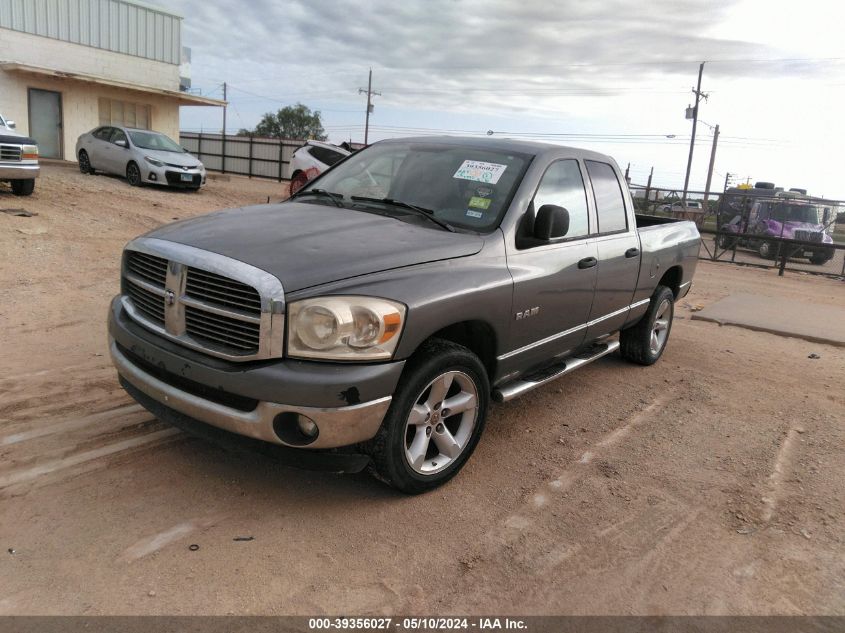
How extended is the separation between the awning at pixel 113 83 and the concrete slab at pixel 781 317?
2015 cm

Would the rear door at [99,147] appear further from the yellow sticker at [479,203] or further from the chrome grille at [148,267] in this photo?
the yellow sticker at [479,203]

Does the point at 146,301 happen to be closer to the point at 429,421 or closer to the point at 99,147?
the point at 429,421

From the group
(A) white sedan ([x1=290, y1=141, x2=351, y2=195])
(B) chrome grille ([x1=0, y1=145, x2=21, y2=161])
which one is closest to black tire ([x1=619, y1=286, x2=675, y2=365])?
(B) chrome grille ([x1=0, y1=145, x2=21, y2=161])

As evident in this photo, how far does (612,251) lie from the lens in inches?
187

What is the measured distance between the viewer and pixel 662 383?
18.9 feet

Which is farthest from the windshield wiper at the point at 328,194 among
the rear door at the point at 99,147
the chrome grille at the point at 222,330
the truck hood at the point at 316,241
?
the rear door at the point at 99,147

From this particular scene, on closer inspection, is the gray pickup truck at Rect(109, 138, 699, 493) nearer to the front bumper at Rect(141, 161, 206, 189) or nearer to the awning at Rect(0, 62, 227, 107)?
the front bumper at Rect(141, 161, 206, 189)

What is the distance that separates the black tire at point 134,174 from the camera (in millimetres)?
15766

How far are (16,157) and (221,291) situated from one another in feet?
35.6

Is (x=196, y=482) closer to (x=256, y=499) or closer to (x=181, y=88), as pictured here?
(x=256, y=499)

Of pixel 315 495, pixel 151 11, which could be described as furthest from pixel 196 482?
pixel 151 11

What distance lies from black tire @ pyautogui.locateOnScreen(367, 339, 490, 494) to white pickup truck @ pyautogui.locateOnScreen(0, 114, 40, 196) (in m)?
11.2

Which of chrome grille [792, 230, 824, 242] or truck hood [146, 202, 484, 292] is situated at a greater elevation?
truck hood [146, 202, 484, 292]

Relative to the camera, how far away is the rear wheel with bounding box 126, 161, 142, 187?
15.8 m
